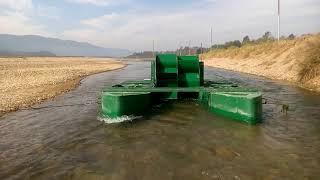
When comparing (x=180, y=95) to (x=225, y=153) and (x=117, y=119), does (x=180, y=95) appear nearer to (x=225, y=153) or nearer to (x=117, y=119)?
(x=117, y=119)

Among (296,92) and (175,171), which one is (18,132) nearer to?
(175,171)

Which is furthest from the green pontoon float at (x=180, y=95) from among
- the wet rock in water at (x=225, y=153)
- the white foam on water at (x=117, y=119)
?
the wet rock in water at (x=225, y=153)

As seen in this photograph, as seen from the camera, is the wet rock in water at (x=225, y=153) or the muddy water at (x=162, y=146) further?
the wet rock in water at (x=225, y=153)

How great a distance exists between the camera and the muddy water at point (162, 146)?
30.7ft

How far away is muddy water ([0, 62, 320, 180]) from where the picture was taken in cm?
936

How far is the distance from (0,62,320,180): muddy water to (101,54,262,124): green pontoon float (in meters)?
0.51

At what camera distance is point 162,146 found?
460 inches

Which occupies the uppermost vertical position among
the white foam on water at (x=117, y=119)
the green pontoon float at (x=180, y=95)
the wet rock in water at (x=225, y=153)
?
the green pontoon float at (x=180, y=95)

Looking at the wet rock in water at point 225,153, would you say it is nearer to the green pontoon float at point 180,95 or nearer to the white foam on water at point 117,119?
the green pontoon float at point 180,95

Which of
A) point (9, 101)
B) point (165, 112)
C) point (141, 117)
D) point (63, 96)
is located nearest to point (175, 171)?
point (141, 117)

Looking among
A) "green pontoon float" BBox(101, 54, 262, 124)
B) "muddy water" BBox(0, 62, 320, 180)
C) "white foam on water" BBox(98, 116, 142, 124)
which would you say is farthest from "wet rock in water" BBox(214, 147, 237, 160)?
"white foam on water" BBox(98, 116, 142, 124)

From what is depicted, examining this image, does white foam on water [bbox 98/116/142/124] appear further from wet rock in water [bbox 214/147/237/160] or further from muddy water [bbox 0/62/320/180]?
wet rock in water [bbox 214/147/237/160]

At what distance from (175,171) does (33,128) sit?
25.6 feet

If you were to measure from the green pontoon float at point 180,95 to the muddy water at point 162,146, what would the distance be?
509mm
